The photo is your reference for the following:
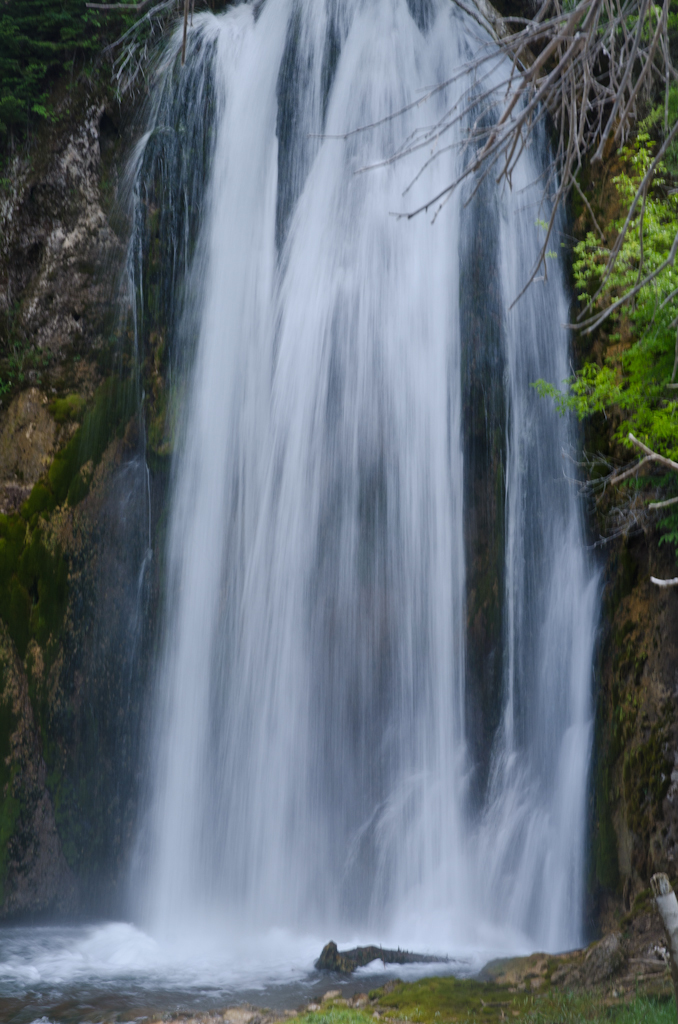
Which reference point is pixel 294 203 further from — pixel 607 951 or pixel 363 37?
pixel 607 951

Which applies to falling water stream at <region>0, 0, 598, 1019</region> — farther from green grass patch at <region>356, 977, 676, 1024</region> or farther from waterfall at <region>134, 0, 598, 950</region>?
green grass patch at <region>356, 977, 676, 1024</region>

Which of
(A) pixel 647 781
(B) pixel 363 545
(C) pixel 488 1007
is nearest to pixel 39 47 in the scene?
(B) pixel 363 545

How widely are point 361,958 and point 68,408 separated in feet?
22.0

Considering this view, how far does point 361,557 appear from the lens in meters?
8.78

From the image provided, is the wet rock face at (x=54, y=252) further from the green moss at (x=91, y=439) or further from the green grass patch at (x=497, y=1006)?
the green grass patch at (x=497, y=1006)

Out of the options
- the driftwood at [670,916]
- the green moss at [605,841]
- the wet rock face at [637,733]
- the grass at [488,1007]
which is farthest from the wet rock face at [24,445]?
the driftwood at [670,916]

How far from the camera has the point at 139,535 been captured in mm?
9484

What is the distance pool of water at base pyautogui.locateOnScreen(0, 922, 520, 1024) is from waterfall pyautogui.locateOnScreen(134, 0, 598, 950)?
0.46 metres

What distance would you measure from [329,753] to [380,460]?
3.26 meters

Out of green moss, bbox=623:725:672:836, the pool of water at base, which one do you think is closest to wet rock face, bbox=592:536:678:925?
green moss, bbox=623:725:672:836

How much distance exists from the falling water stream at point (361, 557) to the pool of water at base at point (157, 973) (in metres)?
0.12

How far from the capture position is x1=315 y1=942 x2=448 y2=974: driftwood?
21.1ft

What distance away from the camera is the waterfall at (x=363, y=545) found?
8.01 meters

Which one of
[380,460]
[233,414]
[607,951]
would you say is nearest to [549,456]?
[380,460]
